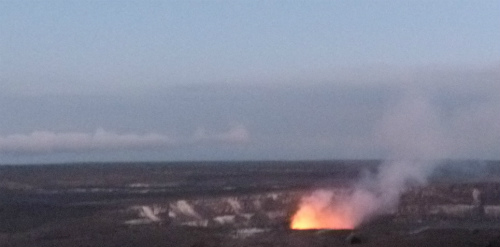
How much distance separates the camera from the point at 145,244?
4041 cm

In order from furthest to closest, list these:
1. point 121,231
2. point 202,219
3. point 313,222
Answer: point 202,219 → point 313,222 → point 121,231

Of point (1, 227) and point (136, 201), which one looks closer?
point (1, 227)

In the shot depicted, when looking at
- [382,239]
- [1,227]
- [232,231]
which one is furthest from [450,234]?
[1,227]

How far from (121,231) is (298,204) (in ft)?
72.6

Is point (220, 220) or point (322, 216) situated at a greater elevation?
point (322, 216)

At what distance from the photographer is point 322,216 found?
56156 mm

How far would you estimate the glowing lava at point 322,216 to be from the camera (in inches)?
2137

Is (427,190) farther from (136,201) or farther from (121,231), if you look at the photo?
(121,231)

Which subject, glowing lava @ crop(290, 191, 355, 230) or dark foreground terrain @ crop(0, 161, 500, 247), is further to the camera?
glowing lava @ crop(290, 191, 355, 230)

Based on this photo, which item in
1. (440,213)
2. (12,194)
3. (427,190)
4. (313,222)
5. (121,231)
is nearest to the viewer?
(121,231)

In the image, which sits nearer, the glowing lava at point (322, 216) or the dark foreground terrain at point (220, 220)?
the dark foreground terrain at point (220, 220)

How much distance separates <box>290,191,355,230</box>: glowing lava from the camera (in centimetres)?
5428

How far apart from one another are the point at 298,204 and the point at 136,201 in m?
15.5

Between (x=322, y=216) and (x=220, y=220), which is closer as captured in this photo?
(x=322, y=216)
